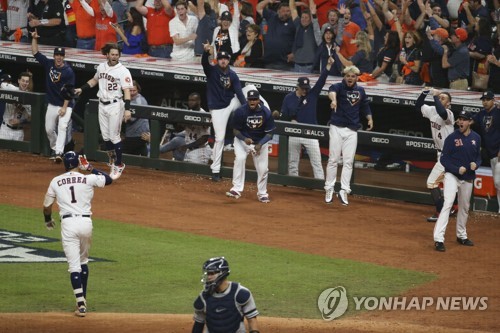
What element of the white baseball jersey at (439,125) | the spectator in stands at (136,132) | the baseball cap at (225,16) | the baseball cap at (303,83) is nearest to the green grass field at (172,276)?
the white baseball jersey at (439,125)

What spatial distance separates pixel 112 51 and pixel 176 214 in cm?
325

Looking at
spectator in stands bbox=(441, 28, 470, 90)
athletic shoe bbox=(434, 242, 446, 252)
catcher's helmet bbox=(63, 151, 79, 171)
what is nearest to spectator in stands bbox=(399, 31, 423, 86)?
spectator in stands bbox=(441, 28, 470, 90)

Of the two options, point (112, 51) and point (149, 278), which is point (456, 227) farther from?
point (112, 51)

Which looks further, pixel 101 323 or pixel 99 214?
pixel 99 214

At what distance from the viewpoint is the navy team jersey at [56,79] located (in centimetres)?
1986

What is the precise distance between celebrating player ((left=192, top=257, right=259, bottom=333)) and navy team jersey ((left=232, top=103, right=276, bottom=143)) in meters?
8.64

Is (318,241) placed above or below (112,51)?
below

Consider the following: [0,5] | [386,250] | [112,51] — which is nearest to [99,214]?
[112,51]

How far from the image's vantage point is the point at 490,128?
56.4 ft

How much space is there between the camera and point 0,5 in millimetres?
26203

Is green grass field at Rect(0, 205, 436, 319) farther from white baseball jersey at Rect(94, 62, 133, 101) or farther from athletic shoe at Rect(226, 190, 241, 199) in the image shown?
white baseball jersey at Rect(94, 62, 133, 101)

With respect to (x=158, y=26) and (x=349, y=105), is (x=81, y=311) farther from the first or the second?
(x=158, y=26)

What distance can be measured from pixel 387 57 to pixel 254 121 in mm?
3767

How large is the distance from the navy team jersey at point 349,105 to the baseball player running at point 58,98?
515 centimetres
